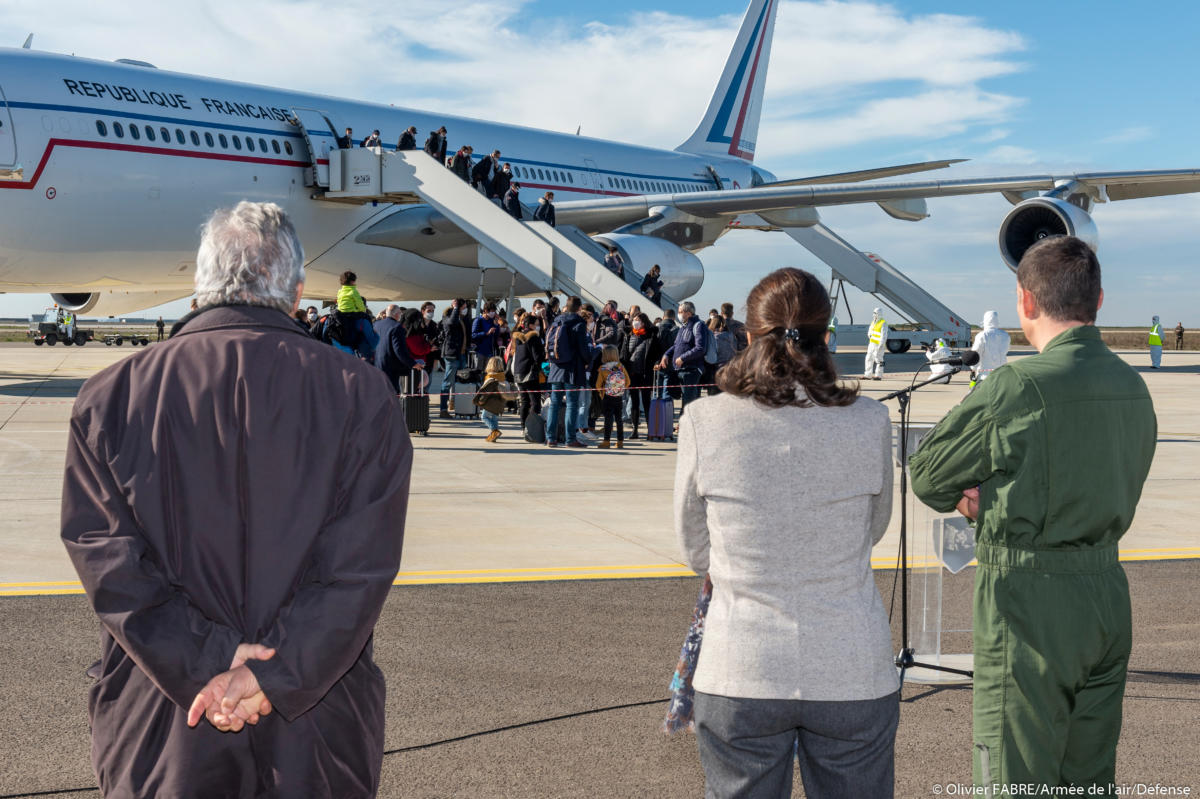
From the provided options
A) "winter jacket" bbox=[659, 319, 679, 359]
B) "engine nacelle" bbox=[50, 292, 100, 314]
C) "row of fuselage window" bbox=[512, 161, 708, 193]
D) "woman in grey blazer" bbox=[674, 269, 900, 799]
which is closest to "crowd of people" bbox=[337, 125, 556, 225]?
"row of fuselage window" bbox=[512, 161, 708, 193]

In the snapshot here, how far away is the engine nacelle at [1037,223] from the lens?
17953mm

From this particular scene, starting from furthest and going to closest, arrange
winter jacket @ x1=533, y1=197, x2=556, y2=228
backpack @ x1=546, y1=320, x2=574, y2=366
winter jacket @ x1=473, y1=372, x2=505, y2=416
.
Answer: winter jacket @ x1=533, y1=197, x2=556, y2=228, winter jacket @ x1=473, y1=372, x2=505, y2=416, backpack @ x1=546, y1=320, x2=574, y2=366

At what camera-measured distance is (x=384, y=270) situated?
66.1 feet

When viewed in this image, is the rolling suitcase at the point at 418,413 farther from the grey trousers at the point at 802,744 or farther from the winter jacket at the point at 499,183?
the grey trousers at the point at 802,744

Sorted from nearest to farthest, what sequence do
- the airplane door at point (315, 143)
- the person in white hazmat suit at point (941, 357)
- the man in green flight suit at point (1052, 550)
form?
the man in green flight suit at point (1052, 550)
the person in white hazmat suit at point (941, 357)
the airplane door at point (315, 143)

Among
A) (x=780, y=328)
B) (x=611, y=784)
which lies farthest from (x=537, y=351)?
(x=780, y=328)

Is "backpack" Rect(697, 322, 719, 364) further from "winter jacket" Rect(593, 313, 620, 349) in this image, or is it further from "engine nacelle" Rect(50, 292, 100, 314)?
"engine nacelle" Rect(50, 292, 100, 314)

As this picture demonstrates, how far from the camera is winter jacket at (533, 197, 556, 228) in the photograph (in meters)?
19.5

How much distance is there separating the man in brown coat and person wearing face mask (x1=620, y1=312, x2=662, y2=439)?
1179 centimetres

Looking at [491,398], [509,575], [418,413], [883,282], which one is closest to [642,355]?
[491,398]

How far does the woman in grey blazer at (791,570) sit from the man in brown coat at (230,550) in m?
0.67

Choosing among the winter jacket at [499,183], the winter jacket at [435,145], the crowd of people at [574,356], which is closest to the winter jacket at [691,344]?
the crowd of people at [574,356]

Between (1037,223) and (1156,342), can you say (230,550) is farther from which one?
(1156,342)

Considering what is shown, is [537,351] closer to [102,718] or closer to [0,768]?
[0,768]
